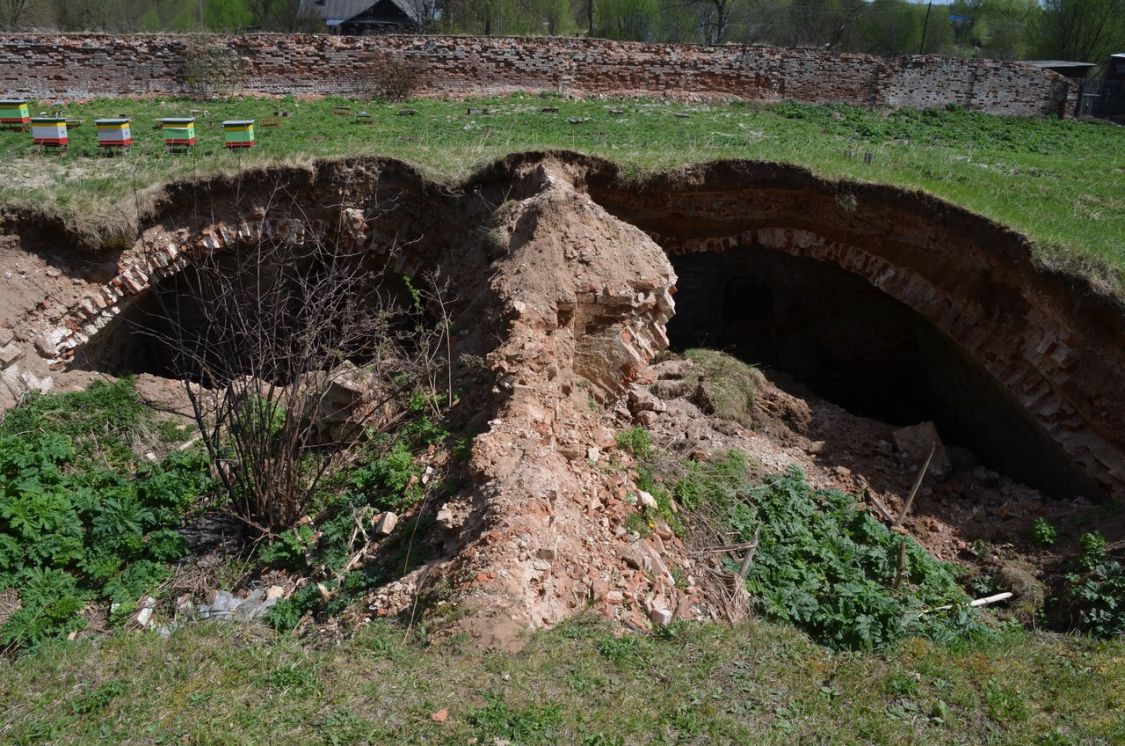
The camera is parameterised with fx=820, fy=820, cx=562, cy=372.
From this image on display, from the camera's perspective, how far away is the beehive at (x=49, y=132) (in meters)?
12.8

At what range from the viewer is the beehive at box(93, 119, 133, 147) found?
12.6 metres

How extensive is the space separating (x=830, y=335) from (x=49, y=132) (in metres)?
12.8

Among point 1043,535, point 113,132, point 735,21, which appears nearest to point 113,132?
point 113,132

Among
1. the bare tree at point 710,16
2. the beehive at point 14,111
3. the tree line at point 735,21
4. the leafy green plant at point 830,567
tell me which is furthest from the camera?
the bare tree at point 710,16

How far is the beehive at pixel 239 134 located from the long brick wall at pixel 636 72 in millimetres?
9554

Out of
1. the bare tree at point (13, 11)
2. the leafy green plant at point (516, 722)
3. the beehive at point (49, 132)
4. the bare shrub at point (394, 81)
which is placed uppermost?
the bare tree at point (13, 11)

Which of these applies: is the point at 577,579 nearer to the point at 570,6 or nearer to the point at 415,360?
the point at 415,360

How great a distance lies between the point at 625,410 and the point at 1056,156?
41.9ft

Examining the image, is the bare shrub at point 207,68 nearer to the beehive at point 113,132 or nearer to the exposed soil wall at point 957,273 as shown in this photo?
the beehive at point 113,132

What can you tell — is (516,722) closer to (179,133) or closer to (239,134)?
(239,134)

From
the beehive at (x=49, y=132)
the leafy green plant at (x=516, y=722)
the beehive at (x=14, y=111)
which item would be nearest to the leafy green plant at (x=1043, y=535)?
the leafy green plant at (x=516, y=722)

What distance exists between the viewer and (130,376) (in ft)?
32.1

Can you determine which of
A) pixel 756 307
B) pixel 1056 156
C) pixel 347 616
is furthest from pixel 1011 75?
pixel 347 616

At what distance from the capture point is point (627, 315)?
8.48 metres
